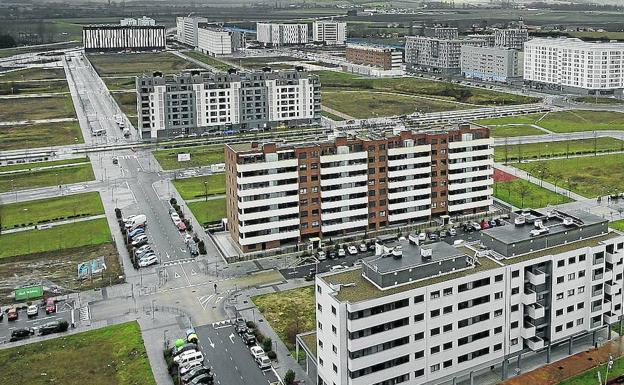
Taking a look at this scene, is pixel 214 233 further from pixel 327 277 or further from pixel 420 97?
pixel 420 97

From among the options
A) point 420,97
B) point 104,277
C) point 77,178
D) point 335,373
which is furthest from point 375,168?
point 420,97

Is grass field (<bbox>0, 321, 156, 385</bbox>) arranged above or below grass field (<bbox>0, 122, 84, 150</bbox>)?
below

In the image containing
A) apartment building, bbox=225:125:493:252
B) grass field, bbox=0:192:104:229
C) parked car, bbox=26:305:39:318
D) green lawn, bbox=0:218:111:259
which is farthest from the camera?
grass field, bbox=0:192:104:229

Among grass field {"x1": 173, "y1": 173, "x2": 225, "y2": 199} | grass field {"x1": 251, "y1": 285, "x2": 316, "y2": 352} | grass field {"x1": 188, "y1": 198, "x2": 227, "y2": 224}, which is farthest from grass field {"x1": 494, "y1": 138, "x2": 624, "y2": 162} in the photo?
grass field {"x1": 251, "y1": 285, "x2": 316, "y2": 352}

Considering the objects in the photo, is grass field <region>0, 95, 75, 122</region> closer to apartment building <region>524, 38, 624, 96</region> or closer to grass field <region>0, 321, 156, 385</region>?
grass field <region>0, 321, 156, 385</region>

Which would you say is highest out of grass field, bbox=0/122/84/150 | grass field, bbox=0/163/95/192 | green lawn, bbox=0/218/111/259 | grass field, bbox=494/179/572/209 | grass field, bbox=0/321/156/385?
grass field, bbox=0/122/84/150

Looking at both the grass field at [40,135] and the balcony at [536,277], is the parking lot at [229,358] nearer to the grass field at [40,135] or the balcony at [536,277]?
the balcony at [536,277]

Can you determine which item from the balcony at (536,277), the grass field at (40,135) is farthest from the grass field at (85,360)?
the grass field at (40,135)

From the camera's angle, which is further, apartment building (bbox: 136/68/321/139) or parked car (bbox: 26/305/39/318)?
apartment building (bbox: 136/68/321/139)
